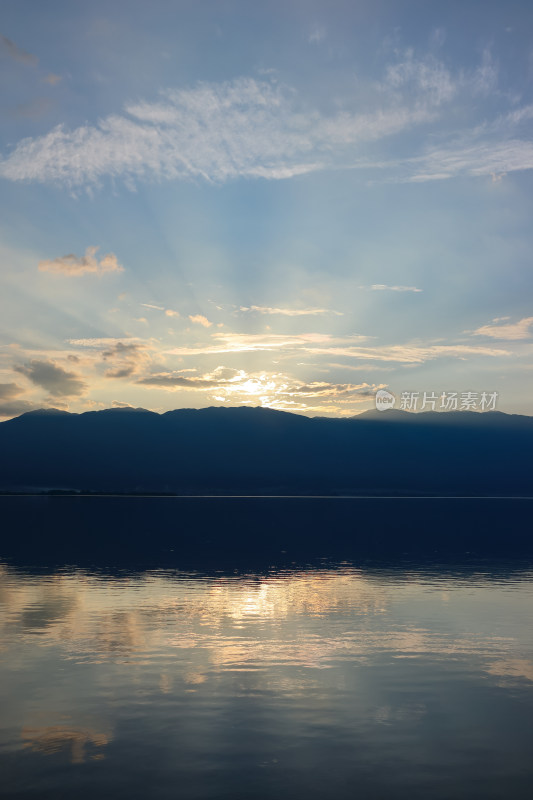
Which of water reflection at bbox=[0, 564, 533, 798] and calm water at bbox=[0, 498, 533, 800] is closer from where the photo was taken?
calm water at bbox=[0, 498, 533, 800]

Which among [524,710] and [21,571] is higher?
[524,710]

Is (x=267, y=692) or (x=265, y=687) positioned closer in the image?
(x=267, y=692)

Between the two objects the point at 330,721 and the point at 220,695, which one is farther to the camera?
the point at 220,695

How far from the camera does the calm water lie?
17094mm

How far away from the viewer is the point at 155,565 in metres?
65.3

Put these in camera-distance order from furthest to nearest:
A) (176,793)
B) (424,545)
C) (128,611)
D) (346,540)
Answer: (346,540), (424,545), (128,611), (176,793)

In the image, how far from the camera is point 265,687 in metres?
24.5

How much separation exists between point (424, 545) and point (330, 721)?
7477cm

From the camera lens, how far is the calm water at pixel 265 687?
673 inches

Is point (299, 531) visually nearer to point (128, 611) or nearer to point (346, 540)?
point (346, 540)

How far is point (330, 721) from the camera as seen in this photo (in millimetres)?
21094

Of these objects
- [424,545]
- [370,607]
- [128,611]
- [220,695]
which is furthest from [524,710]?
[424,545]

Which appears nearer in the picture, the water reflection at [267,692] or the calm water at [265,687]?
the calm water at [265,687]

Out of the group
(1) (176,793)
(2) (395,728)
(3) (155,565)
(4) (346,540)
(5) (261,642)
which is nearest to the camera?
(1) (176,793)
